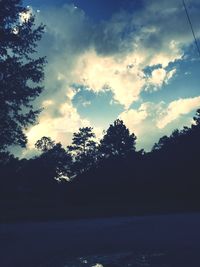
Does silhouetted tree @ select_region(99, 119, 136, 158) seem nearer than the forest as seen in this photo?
No

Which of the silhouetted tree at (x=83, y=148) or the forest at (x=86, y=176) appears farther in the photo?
the silhouetted tree at (x=83, y=148)

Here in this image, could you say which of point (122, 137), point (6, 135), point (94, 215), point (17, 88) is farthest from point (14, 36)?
point (122, 137)

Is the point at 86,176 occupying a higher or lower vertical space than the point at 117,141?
lower

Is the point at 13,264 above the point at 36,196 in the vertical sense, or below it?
below

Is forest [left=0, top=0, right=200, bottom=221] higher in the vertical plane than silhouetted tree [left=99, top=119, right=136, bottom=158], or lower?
lower

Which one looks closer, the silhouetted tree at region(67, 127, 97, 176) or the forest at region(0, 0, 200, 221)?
the forest at region(0, 0, 200, 221)

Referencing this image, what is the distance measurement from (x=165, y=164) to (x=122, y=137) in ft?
148

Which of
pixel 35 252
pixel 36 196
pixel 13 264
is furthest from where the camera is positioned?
pixel 36 196

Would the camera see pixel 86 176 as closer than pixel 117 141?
Yes

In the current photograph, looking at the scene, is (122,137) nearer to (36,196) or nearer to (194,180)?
(36,196)

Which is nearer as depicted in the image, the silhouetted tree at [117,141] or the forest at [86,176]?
the forest at [86,176]

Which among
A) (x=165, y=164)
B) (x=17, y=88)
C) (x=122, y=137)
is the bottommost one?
(x=165, y=164)

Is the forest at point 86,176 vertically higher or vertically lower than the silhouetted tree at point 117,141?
lower

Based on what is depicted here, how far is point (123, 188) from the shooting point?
3091 cm
